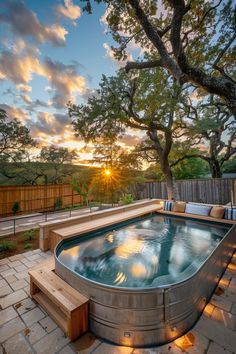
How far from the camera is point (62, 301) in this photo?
2.13m

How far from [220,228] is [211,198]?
214 inches

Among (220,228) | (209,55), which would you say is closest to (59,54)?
(209,55)

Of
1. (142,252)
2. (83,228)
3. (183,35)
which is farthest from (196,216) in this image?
(183,35)

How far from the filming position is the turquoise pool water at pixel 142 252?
3471mm

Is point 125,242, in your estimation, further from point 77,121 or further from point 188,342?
point 77,121

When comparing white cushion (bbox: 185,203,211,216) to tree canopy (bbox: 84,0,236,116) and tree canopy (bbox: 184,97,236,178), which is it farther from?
tree canopy (bbox: 184,97,236,178)

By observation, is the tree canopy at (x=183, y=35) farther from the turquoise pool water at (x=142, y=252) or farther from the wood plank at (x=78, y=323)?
the wood plank at (x=78, y=323)

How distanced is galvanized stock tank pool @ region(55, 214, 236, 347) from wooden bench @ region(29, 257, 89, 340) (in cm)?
11

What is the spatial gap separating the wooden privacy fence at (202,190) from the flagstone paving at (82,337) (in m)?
8.37

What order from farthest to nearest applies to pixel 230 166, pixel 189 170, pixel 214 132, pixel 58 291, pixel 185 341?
pixel 230 166, pixel 189 170, pixel 214 132, pixel 58 291, pixel 185 341

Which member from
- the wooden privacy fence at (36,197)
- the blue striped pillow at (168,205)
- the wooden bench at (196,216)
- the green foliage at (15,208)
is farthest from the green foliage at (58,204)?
the blue striped pillow at (168,205)

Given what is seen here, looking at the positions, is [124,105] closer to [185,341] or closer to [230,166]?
[185,341]

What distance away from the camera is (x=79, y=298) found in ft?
7.23

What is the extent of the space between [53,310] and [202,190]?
35.2 ft
